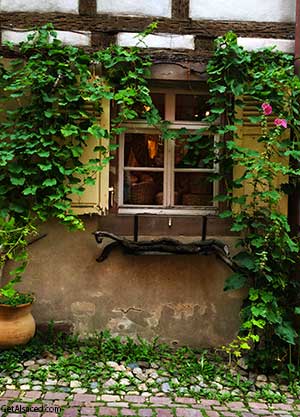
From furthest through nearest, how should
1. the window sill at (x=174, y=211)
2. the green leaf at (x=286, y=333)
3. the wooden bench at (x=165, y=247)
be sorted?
1. the window sill at (x=174, y=211)
2. the wooden bench at (x=165, y=247)
3. the green leaf at (x=286, y=333)

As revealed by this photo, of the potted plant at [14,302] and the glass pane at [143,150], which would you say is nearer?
the potted plant at [14,302]

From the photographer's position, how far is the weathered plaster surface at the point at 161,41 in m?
4.16

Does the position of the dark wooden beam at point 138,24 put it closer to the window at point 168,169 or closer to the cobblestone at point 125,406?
the window at point 168,169

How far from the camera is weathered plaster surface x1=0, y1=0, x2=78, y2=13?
13.6 feet

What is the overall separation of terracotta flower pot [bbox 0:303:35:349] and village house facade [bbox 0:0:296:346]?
37 cm

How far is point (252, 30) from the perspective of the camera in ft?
13.9

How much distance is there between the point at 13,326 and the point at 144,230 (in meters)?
1.42

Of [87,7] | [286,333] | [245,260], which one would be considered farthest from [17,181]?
[286,333]

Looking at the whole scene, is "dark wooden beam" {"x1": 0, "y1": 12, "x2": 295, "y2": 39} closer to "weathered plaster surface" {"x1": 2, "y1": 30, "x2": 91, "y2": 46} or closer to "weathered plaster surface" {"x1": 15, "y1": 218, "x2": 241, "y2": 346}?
"weathered plaster surface" {"x1": 2, "y1": 30, "x2": 91, "y2": 46}

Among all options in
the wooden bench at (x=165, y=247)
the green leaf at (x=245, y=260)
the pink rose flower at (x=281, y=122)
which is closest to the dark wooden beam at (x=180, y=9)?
the pink rose flower at (x=281, y=122)

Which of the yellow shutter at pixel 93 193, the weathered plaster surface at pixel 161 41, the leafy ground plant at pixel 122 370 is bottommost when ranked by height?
the leafy ground plant at pixel 122 370

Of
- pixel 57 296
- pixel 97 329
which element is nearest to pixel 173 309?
pixel 97 329

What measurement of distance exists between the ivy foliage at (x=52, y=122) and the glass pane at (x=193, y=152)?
49 centimetres

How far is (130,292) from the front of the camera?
423 cm
